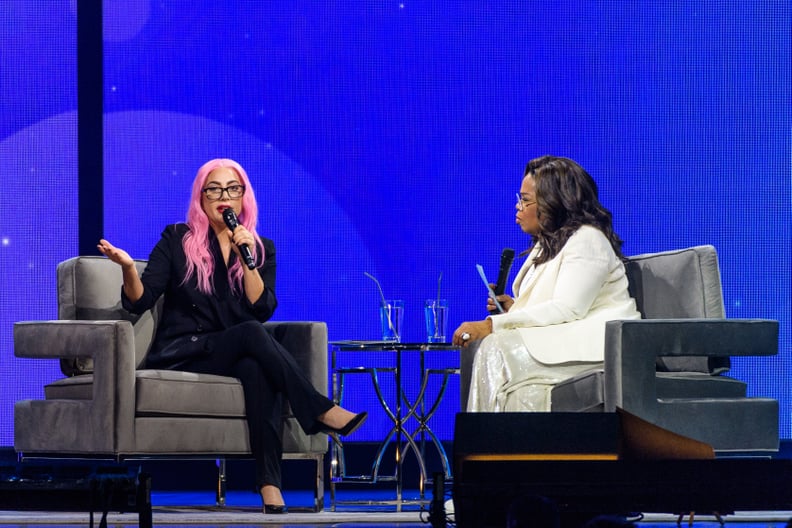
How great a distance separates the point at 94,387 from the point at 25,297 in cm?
151

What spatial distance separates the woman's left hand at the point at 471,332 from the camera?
149 inches

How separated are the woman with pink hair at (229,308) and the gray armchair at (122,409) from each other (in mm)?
102

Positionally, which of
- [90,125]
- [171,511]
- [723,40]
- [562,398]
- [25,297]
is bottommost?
[171,511]

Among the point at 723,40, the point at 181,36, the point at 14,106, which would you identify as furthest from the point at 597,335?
the point at 14,106

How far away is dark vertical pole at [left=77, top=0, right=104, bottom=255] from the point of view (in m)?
5.16

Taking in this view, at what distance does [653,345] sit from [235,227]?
5.09 feet

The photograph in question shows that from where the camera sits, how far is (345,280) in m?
5.23

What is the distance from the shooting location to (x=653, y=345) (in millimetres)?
3648

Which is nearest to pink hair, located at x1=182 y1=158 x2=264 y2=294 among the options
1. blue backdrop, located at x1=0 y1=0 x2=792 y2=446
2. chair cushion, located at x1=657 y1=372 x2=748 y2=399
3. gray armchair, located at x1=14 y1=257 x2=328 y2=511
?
gray armchair, located at x1=14 y1=257 x2=328 y2=511

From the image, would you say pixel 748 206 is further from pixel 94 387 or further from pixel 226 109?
pixel 94 387

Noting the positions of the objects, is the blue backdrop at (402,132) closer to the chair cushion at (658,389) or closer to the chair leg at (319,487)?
the chair leg at (319,487)

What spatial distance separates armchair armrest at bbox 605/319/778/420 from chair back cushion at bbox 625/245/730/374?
0.23 metres

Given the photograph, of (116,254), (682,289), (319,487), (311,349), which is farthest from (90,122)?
(682,289)

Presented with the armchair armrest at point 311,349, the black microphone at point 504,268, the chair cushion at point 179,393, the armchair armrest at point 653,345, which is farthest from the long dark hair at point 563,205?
the chair cushion at point 179,393
